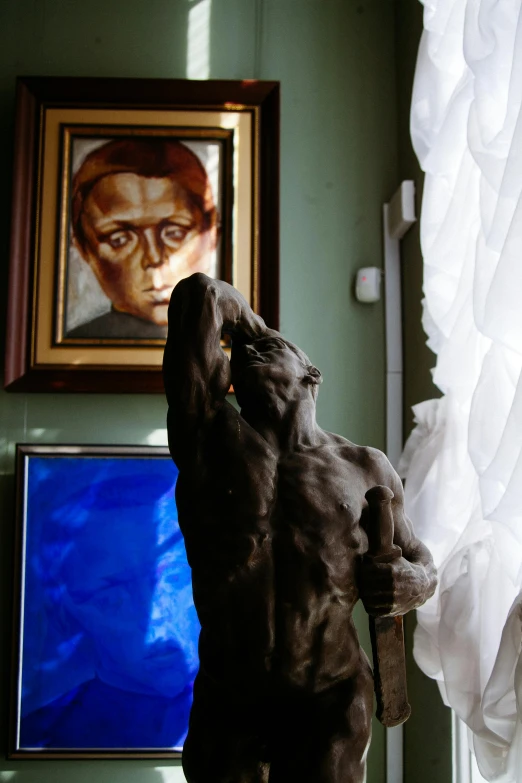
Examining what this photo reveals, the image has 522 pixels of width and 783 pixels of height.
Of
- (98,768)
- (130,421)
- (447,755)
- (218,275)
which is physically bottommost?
(98,768)

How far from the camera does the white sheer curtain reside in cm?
148

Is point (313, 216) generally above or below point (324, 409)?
above

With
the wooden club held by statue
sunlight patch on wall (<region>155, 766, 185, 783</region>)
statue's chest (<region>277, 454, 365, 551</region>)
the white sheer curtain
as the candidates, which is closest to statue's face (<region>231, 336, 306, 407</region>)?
statue's chest (<region>277, 454, 365, 551</region>)

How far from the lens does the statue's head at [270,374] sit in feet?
4.19

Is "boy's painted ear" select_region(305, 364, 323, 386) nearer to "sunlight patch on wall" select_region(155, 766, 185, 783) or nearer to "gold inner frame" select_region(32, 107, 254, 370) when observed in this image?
"gold inner frame" select_region(32, 107, 254, 370)

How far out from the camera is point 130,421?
247 cm

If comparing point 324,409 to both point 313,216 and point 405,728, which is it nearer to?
point 313,216

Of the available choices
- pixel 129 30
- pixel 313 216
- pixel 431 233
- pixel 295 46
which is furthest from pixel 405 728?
pixel 129 30

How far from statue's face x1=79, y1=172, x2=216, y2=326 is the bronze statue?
1298 millimetres

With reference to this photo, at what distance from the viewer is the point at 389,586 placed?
120cm

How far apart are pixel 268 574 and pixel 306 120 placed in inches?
71.6

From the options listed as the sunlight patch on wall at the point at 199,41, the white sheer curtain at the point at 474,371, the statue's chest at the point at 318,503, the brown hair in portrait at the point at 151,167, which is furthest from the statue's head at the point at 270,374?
the sunlight patch on wall at the point at 199,41

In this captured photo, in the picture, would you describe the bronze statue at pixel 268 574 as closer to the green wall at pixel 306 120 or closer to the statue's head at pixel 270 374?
the statue's head at pixel 270 374

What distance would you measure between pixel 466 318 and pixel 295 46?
4.29 feet
